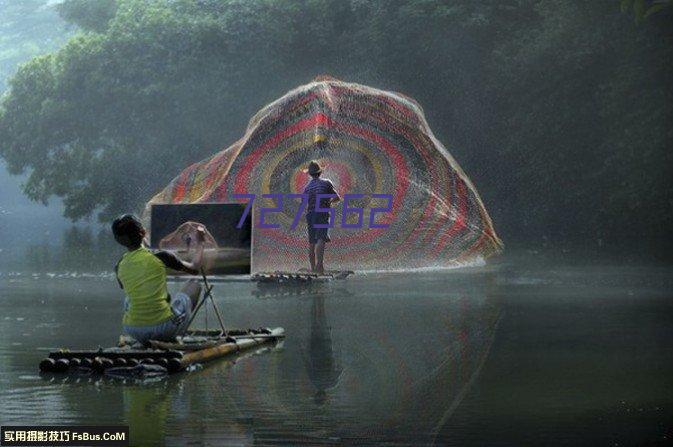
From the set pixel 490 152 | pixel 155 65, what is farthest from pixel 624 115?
pixel 155 65

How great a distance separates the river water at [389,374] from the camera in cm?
857

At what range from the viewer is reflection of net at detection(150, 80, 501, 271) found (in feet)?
84.0

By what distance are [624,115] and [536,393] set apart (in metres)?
28.8

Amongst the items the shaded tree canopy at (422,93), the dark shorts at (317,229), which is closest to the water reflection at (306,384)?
the dark shorts at (317,229)

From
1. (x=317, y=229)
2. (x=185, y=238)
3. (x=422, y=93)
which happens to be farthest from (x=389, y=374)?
(x=422, y=93)

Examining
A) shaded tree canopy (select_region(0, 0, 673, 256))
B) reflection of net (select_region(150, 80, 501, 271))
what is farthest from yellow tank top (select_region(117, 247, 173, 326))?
shaded tree canopy (select_region(0, 0, 673, 256))

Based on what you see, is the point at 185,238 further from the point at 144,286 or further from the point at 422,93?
the point at 422,93

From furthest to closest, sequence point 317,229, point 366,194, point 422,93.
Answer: point 422,93, point 366,194, point 317,229

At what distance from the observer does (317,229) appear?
21.9 metres

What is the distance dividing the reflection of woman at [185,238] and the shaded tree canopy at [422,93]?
1966cm

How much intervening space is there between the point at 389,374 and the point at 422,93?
3692cm

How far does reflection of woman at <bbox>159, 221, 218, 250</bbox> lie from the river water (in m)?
1.10
